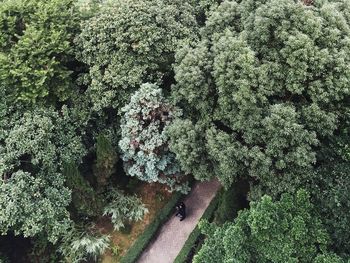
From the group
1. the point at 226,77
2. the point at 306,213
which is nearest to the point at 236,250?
the point at 306,213

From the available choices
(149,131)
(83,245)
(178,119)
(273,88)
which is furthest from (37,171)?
(273,88)

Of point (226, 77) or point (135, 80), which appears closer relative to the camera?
point (226, 77)

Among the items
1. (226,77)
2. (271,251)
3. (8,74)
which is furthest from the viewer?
(8,74)

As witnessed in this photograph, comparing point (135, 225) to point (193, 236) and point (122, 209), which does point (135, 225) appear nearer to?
point (122, 209)

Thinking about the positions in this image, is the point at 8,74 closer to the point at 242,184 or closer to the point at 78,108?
the point at 78,108

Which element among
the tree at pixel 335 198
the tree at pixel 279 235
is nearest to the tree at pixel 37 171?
the tree at pixel 279 235

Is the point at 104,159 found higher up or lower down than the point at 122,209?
higher up

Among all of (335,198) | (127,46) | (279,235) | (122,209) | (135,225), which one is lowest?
(135,225)
